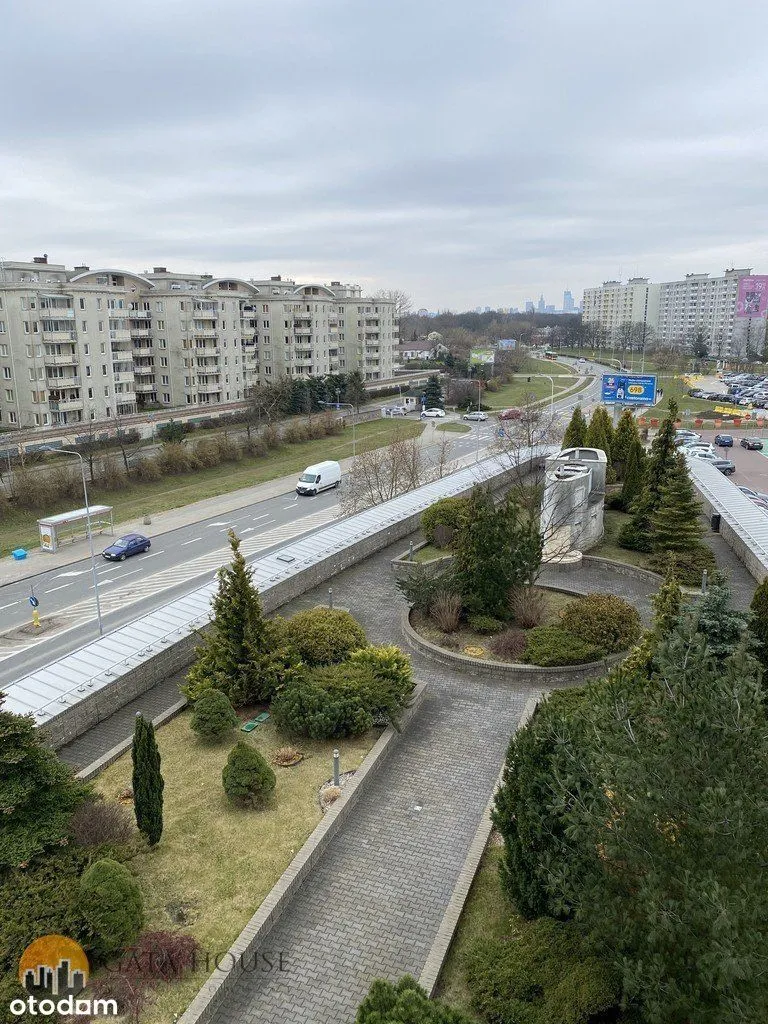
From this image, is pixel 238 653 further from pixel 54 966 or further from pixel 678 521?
pixel 678 521

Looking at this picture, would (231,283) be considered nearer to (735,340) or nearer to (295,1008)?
(295,1008)

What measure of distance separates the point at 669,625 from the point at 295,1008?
9430 millimetres

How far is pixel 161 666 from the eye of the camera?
16938mm

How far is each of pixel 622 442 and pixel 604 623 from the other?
19.2 meters

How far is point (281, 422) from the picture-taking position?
71500 mm

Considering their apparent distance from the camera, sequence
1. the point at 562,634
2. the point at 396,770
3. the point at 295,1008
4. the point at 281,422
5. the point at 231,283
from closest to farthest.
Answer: the point at 295,1008, the point at 396,770, the point at 562,634, the point at 281,422, the point at 231,283

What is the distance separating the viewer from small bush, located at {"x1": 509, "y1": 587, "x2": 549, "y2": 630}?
19.5 m

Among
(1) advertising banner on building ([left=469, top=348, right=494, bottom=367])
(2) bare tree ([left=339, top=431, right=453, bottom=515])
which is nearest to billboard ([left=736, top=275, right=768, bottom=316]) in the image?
(1) advertising banner on building ([left=469, top=348, right=494, bottom=367])

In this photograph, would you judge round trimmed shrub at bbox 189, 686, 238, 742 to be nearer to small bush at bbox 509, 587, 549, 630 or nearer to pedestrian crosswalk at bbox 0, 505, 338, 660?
small bush at bbox 509, 587, 549, 630

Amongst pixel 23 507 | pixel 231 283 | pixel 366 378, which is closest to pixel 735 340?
pixel 366 378

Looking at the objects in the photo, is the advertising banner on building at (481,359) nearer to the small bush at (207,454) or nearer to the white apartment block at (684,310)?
the small bush at (207,454)

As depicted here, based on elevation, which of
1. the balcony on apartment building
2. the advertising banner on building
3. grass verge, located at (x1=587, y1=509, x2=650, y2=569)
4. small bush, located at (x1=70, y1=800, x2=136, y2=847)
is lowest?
grass verge, located at (x1=587, y1=509, x2=650, y2=569)

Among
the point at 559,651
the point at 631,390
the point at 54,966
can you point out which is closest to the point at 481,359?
the point at 631,390

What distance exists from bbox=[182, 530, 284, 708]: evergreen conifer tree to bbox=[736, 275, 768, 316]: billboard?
138 m
